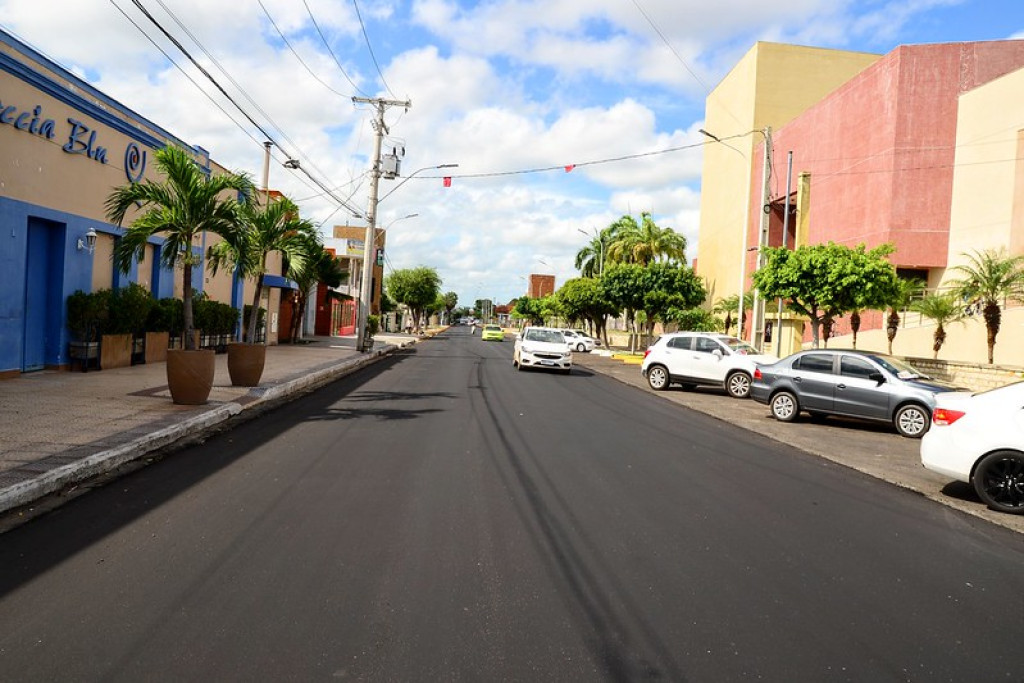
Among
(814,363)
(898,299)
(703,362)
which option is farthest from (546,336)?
(814,363)

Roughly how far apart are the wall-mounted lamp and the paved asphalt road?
1068 centimetres

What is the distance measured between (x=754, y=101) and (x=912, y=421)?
40.8 meters

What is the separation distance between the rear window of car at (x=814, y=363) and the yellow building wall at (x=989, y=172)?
15.3 metres

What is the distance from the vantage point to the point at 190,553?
543cm

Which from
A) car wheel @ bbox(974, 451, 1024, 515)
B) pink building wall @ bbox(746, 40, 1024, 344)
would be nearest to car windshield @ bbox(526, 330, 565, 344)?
pink building wall @ bbox(746, 40, 1024, 344)

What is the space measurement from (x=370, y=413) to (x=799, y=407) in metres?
8.13

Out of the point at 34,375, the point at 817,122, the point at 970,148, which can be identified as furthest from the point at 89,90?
the point at 817,122

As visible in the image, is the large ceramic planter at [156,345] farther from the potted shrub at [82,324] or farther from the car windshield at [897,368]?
the car windshield at [897,368]

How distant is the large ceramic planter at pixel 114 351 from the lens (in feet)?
58.2

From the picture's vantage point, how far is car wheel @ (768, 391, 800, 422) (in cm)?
1533

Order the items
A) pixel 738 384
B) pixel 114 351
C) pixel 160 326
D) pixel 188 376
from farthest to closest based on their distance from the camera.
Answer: pixel 160 326 → pixel 738 384 → pixel 114 351 → pixel 188 376

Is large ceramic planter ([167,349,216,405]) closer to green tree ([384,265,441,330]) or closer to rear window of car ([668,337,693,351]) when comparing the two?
rear window of car ([668,337,693,351])

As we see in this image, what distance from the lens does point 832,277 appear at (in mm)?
21328

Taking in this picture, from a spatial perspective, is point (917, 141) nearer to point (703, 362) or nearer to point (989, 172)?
point (989, 172)
